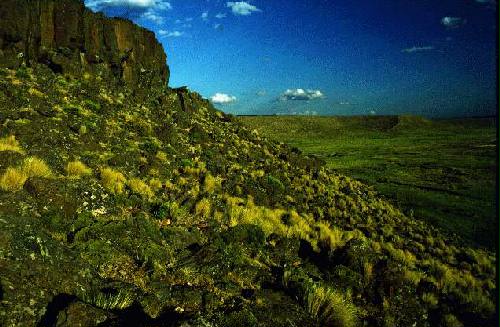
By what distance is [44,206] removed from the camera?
7055 millimetres

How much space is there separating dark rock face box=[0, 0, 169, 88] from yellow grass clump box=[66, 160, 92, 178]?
12.4 m

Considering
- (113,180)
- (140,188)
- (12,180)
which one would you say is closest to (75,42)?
(113,180)

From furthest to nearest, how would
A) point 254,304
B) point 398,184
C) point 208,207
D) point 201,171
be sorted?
point 398,184
point 201,171
point 208,207
point 254,304

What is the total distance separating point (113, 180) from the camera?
10.9m

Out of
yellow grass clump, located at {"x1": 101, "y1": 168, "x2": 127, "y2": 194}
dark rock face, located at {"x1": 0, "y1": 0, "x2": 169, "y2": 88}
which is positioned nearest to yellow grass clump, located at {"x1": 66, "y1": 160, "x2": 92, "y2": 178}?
yellow grass clump, located at {"x1": 101, "y1": 168, "x2": 127, "y2": 194}

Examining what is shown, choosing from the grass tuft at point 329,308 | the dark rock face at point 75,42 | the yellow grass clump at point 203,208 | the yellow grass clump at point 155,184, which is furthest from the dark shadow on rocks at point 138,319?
the dark rock face at point 75,42

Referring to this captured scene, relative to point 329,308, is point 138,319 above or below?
above

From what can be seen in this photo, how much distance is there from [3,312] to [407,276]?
8.50 meters

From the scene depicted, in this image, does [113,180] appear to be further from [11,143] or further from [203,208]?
[11,143]

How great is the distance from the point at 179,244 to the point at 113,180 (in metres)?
4.10

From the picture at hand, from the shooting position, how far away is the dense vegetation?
17.0 feet

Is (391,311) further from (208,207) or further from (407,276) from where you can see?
(208,207)

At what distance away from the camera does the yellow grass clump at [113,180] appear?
10211 mm

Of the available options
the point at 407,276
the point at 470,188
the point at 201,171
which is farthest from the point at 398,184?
the point at 407,276
